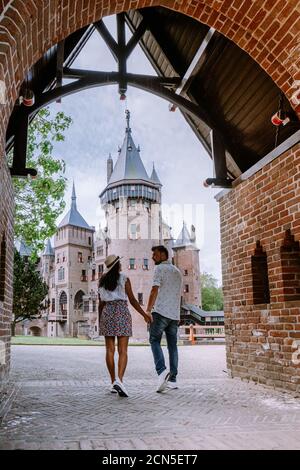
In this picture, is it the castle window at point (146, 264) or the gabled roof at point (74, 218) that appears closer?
the castle window at point (146, 264)

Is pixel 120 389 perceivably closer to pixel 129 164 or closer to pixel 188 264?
pixel 129 164

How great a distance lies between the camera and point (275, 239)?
5.44 m

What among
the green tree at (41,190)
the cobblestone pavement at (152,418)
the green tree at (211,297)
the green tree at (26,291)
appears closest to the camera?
the cobblestone pavement at (152,418)

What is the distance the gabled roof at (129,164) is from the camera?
49.8 m

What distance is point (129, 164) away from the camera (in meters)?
50.4

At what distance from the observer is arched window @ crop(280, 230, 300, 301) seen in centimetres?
523

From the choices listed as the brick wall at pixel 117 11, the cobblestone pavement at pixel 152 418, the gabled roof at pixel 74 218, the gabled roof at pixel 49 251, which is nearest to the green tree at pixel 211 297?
the gabled roof at pixel 74 218

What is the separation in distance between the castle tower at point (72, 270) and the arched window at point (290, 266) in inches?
2104

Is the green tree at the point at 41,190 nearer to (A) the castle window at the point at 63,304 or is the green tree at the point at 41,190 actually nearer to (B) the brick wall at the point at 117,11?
(B) the brick wall at the point at 117,11

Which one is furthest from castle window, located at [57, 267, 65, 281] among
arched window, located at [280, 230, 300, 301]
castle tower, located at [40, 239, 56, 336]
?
arched window, located at [280, 230, 300, 301]

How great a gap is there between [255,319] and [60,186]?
824 centimetres

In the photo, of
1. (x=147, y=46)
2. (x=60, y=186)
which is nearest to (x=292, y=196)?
(x=147, y=46)

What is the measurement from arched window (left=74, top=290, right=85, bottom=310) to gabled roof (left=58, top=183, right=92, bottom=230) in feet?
34.8
